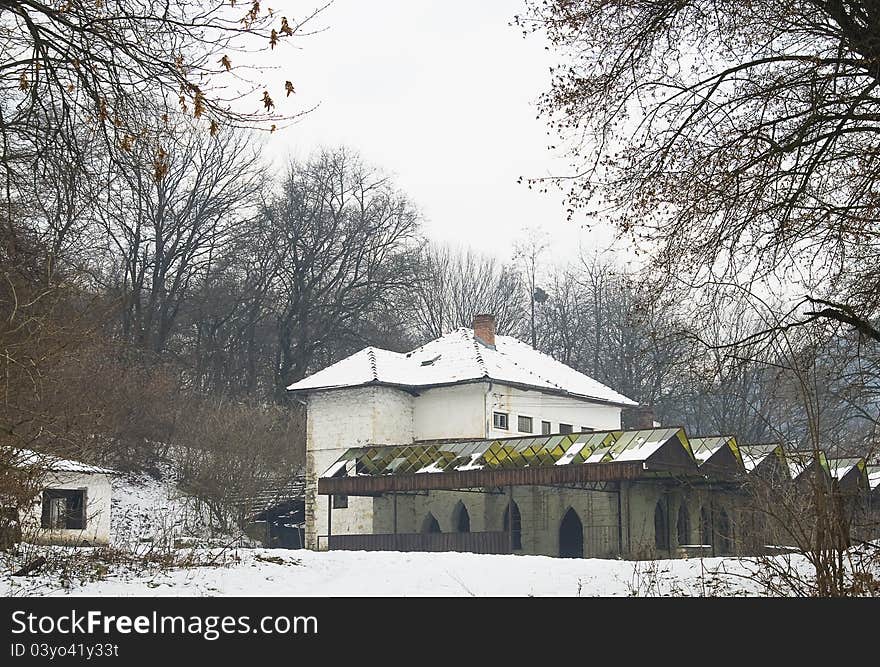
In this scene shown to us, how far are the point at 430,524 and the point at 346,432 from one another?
5.28 m

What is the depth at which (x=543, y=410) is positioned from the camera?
51594mm

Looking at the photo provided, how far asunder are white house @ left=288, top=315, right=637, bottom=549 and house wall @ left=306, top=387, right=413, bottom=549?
0.13ft

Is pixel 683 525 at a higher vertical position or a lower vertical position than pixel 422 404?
lower

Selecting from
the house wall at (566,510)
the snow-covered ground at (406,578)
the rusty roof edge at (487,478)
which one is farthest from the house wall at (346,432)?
the snow-covered ground at (406,578)

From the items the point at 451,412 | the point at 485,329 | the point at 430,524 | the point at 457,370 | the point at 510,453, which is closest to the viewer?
the point at 510,453

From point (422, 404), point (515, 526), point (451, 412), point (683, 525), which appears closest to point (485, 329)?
point (422, 404)

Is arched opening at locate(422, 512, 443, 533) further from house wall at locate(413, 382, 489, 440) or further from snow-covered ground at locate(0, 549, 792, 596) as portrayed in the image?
snow-covered ground at locate(0, 549, 792, 596)

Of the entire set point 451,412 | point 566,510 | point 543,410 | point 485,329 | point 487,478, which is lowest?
A: point 566,510

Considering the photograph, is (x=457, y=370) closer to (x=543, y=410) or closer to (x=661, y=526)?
(x=543, y=410)

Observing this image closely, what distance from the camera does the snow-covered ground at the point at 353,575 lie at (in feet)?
54.0

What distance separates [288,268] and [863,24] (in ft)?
167

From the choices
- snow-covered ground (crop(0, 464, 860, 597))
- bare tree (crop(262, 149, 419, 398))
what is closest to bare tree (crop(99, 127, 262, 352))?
bare tree (crop(262, 149, 419, 398))

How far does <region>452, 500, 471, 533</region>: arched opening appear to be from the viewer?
4744 centimetres

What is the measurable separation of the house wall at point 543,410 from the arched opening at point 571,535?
5425mm
